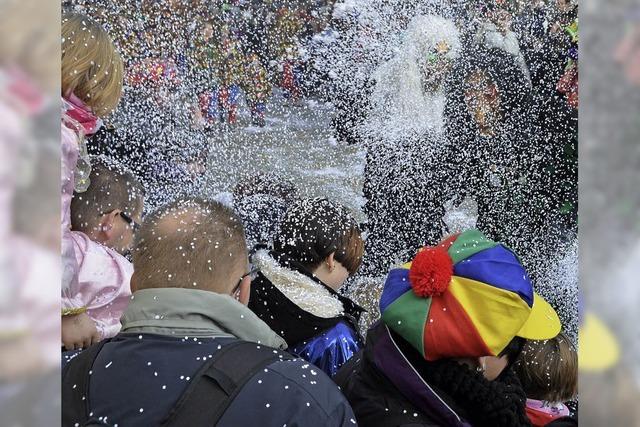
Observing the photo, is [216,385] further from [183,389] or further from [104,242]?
[104,242]

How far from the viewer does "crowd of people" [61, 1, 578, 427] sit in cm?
99

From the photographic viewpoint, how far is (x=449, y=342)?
1.13 metres

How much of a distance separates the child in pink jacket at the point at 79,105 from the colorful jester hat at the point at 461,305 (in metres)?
0.72

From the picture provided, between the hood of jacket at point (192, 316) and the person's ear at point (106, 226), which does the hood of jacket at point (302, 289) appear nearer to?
the person's ear at point (106, 226)

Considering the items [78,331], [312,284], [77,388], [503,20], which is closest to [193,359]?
[77,388]

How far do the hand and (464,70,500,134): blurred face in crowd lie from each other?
2552mm

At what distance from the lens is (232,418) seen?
3.09 feet

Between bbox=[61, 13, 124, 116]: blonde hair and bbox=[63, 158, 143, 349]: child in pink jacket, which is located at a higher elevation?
bbox=[61, 13, 124, 116]: blonde hair

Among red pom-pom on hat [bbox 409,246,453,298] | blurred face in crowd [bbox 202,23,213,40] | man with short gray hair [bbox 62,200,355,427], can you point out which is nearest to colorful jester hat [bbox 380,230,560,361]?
red pom-pom on hat [bbox 409,246,453,298]

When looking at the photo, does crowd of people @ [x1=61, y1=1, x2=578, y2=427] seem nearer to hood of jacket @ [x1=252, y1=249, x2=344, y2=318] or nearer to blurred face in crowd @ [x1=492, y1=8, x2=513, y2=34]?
hood of jacket @ [x1=252, y1=249, x2=344, y2=318]

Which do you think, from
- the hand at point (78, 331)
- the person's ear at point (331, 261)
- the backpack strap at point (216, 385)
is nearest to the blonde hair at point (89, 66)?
the hand at point (78, 331)

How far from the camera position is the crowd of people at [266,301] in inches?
38.9
